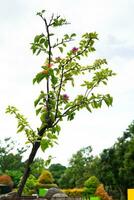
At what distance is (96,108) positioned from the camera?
3572 millimetres

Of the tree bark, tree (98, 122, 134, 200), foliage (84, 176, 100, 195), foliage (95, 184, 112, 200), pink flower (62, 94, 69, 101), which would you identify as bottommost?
the tree bark

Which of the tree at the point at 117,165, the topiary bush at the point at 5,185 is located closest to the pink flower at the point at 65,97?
the topiary bush at the point at 5,185

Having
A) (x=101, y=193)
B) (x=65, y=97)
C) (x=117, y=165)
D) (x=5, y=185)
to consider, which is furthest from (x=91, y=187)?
(x=65, y=97)

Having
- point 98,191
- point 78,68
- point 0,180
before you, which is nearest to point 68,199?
point 98,191

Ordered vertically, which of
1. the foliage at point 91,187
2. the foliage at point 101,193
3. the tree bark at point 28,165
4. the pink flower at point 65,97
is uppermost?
the foliage at point 91,187

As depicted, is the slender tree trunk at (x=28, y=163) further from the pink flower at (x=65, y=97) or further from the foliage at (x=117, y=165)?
the foliage at (x=117, y=165)

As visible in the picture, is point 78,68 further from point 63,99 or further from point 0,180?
point 0,180

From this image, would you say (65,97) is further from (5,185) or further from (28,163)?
(5,185)

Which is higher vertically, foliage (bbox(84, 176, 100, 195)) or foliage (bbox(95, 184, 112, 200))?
foliage (bbox(84, 176, 100, 195))

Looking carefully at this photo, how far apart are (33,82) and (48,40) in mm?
375

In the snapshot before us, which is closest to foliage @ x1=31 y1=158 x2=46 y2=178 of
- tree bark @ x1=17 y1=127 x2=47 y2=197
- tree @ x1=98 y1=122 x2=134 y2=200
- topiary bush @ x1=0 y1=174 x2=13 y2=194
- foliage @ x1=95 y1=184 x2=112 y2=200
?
tree bark @ x1=17 y1=127 x2=47 y2=197

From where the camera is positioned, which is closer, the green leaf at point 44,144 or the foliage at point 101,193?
the green leaf at point 44,144

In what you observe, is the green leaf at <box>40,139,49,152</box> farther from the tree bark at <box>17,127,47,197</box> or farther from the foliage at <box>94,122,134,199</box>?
the foliage at <box>94,122,134,199</box>

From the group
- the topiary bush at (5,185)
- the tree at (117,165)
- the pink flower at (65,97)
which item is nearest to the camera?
the pink flower at (65,97)
